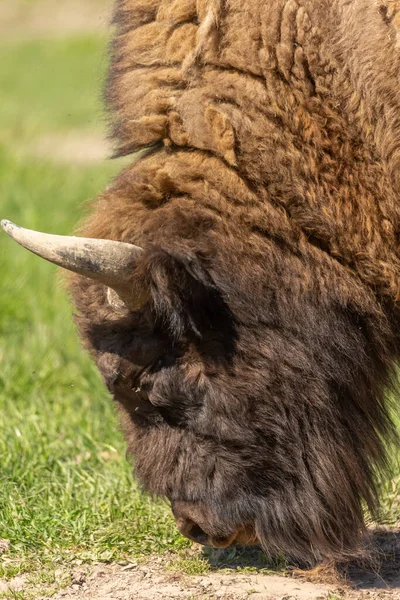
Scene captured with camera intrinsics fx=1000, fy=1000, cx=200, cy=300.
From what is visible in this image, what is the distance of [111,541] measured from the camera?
4.01 m

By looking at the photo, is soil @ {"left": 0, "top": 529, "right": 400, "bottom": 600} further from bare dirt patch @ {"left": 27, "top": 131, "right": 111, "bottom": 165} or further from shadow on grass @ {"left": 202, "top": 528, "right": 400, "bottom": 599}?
bare dirt patch @ {"left": 27, "top": 131, "right": 111, "bottom": 165}

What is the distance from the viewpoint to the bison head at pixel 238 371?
333 cm

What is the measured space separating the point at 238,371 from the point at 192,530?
627 millimetres

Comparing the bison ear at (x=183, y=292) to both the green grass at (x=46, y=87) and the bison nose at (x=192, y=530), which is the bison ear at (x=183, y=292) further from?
the green grass at (x=46, y=87)

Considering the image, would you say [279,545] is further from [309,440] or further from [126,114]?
[126,114]

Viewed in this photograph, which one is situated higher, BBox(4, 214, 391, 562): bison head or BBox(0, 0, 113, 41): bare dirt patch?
BBox(0, 0, 113, 41): bare dirt patch

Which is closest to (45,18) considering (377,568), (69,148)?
(69,148)

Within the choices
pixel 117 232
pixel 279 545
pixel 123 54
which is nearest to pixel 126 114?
pixel 123 54

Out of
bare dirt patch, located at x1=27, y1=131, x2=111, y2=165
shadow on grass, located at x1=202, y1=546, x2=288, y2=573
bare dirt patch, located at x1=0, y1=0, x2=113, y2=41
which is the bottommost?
shadow on grass, located at x1=202, y1=546, x2=288, y2=573

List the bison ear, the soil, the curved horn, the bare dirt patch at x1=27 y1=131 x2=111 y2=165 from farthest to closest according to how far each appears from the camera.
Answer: the bare dirt patch at x1=27 y1=131 x2=111 y2=165 → the soil → the bison ear → the curved horn

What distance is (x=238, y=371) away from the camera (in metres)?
3.43

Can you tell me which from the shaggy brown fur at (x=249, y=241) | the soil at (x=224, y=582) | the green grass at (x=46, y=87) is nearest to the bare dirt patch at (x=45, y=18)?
the green grass at (x=46, y=87)

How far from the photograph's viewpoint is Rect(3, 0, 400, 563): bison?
3330 mm

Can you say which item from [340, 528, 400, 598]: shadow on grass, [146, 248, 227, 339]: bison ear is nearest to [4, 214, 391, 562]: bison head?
[146, 248, 227, 339]: bison ear
